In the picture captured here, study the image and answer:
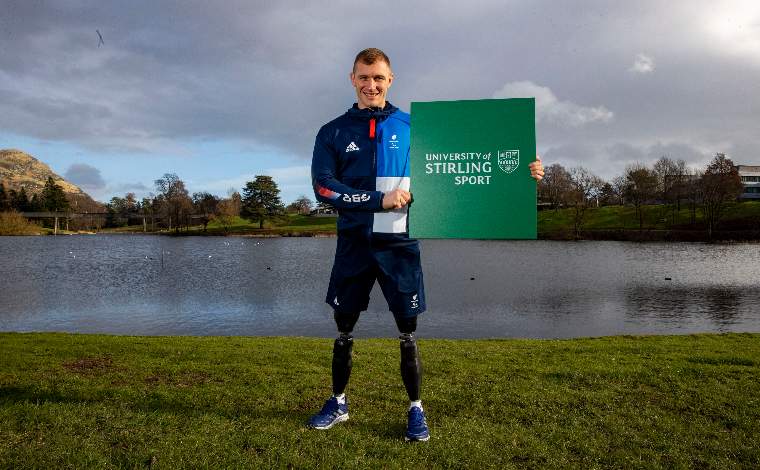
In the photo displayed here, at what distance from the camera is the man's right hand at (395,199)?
439 centimetres

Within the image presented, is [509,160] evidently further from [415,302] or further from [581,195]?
[581,195]

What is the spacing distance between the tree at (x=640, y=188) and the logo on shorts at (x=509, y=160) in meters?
106

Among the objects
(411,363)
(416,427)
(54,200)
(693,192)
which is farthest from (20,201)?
(416,427)

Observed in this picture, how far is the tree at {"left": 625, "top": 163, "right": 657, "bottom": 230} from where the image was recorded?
335ft

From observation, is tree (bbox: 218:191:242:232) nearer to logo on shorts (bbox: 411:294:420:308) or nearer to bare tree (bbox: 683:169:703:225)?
bare tree (bbox: 683:169:703:225)

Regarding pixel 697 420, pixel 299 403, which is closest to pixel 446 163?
pixel 299 403

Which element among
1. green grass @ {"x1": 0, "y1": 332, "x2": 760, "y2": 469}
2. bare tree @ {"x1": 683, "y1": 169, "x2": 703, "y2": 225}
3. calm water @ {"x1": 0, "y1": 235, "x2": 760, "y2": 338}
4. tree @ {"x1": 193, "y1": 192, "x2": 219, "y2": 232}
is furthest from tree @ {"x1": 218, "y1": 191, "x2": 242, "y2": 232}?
green grass @ {"x1": 0, "y1": 332, "x2": 760, "y2": 469}

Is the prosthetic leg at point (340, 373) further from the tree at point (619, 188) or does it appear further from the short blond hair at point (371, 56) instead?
the tree at point (619, 188)

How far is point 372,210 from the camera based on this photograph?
14.9 ft

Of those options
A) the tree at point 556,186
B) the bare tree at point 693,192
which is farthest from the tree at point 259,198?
the bare tree at point 693,192

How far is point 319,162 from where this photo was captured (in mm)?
4930

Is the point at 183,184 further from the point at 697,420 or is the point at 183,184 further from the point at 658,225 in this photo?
the point at 697,420

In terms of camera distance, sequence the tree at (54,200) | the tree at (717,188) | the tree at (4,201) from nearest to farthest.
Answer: the tree at (717,188), the tree at (4,201), the tree at (54,200)

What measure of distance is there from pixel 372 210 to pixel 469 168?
3.31 ft
